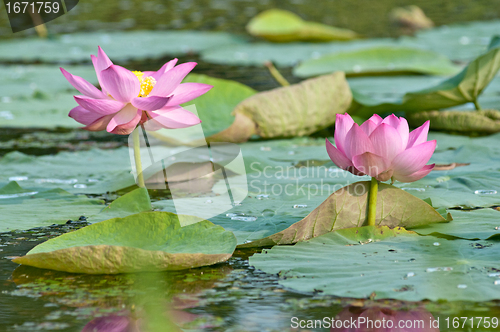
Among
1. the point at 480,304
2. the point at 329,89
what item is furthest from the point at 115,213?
the point at 329,89

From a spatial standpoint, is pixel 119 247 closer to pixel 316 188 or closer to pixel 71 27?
pixel 316 188

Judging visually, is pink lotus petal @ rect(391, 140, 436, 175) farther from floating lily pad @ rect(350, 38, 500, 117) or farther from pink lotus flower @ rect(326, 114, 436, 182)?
floating lily pad @ rect(350, 38, 500, 117)

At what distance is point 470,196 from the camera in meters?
1.54

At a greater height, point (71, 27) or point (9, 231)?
point (71, 27)

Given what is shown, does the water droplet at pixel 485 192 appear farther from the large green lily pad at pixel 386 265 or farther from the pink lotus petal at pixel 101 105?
the pink lotus petal at pixel 101 105

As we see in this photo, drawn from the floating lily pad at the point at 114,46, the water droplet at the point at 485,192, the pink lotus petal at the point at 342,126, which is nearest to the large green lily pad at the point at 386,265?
the pink lotus petal at the point at 342,126

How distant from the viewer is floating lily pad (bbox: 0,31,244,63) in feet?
16.3

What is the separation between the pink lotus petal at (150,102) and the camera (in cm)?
129

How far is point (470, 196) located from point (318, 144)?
84 cm

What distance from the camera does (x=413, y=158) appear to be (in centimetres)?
118

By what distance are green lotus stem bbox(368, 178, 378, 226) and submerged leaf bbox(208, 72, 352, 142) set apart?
1086 mm

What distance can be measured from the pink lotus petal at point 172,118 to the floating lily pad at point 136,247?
9.8 inches

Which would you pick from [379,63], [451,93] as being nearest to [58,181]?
[451,93]

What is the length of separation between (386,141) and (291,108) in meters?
1.23
